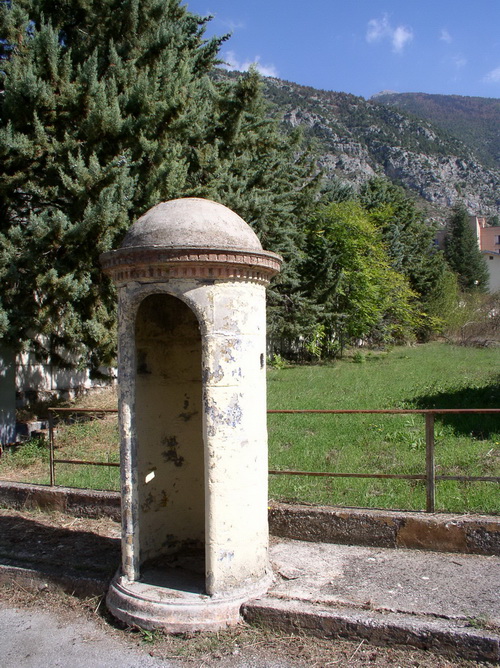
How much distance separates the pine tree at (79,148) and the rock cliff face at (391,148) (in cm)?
9575

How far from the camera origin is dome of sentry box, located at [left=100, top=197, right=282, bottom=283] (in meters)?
4.45

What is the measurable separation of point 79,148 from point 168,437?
6.98 metres

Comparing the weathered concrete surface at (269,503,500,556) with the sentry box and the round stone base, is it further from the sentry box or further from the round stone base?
the round stone base

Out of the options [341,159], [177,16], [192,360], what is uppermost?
[341,159]

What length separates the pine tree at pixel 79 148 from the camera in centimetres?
1000

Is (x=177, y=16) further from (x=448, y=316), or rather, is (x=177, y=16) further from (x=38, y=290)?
(x=448, y=316)

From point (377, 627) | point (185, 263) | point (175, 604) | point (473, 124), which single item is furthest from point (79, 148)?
point (473, 124)

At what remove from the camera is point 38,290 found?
10.1 metres

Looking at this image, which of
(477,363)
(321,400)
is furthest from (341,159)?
(321,400)

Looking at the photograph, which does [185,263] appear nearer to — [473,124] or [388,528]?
[388,528]

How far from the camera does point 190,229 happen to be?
4.58 m

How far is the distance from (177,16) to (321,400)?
1017 centimetres

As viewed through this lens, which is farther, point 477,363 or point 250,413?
point 477,363

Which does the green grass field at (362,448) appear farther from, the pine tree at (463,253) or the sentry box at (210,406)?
the pine tree at (463,253)
